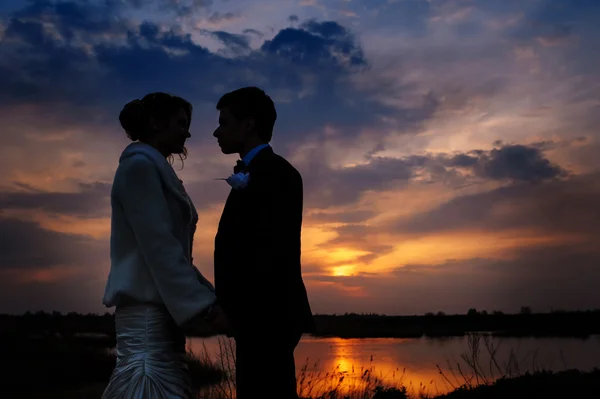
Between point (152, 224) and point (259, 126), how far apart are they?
2.48 ft

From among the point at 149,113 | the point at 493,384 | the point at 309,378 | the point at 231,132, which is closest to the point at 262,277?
the point at 231,132

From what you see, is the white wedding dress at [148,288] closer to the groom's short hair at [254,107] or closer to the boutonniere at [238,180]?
the boutonniere at [238,180]

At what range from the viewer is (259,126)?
11.3ft

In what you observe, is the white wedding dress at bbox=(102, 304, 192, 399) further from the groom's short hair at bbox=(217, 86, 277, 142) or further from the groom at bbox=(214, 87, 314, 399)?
the groom's short hair at bbox=(217, 86, 277, 142)

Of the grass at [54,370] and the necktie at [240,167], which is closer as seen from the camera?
the necktie at [240,167]

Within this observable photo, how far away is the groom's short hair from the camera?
11.2 ft

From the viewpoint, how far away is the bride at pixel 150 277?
3.15 meters

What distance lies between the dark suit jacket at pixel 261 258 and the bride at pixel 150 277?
0.17m

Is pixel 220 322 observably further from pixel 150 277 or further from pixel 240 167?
pixel 240 167

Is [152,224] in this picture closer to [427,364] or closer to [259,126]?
[259,126]

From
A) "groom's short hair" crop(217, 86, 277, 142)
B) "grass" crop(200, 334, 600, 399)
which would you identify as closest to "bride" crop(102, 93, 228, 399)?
"groom's short hair" crop(217, 86, 277, 142)

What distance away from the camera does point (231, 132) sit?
3430 mm

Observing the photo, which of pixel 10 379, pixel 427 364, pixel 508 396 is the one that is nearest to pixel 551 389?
pixel 508 396

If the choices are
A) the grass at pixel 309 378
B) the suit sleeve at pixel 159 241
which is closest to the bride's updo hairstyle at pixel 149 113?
the suit sleeve at pixel 159 241
